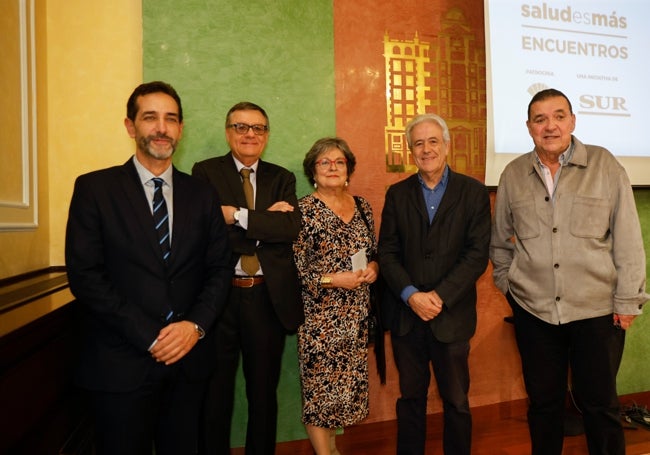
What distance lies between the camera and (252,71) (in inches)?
112

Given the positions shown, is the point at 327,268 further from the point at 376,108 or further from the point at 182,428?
the point at 376,108

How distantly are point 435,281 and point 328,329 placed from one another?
0.59m

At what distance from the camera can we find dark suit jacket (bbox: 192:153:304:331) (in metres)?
2.17

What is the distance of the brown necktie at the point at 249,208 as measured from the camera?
224cm

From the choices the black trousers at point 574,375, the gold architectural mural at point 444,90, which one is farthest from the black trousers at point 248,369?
the gold architectural mural at point 444,90

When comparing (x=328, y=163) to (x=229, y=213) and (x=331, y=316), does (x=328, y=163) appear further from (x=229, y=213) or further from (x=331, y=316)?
(x=331, y=316)

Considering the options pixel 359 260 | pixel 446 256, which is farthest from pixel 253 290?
pixel 446 256

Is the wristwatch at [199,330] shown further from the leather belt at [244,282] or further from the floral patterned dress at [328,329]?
the floral patterned dress at [328,329]

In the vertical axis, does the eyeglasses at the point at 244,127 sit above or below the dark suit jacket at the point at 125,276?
above

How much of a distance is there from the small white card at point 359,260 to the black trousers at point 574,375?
0.74 m

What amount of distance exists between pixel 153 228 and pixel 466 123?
2.47 metres

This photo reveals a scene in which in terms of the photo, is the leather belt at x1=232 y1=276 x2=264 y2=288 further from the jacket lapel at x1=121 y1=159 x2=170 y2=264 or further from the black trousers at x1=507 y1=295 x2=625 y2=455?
the black trousers at x1=507 y1=295 x2=625 y2=455

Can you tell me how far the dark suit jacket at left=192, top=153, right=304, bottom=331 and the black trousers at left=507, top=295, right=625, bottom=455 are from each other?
1.10 m

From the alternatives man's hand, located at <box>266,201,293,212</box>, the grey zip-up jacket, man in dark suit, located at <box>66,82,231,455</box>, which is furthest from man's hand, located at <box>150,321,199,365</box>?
the grey zip-up jacket
